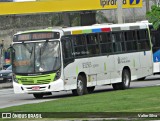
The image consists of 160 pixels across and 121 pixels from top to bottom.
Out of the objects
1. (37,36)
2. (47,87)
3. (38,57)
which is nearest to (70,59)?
(38,57)

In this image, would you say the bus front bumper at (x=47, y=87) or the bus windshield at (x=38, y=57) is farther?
the bus windshield at (x=38, y=57)

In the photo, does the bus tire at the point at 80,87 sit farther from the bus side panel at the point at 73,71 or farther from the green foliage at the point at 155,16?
the green foliage at the point at 155,16

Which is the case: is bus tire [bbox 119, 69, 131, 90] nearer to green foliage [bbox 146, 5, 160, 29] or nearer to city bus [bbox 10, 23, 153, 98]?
city bus [bbox 10, 23, 153, 98]

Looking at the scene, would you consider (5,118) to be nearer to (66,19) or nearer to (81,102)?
(81,102)

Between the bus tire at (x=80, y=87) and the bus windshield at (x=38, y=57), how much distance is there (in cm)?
142

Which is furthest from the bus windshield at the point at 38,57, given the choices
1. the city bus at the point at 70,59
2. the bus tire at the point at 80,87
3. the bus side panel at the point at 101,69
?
the bus side panel at the point at 101,69

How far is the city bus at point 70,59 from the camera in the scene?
28.8m

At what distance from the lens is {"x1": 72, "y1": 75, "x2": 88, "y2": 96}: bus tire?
2958 centimetres

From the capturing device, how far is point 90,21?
63.0 m

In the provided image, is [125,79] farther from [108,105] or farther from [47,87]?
[108,105]

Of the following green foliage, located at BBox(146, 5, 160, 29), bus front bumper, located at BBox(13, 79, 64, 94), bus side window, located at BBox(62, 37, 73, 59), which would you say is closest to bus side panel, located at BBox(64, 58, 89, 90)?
bus front bumper, located at BBox(13, 79, 64, 94)

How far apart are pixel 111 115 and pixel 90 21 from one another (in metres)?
45.5

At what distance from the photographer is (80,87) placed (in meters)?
29.7

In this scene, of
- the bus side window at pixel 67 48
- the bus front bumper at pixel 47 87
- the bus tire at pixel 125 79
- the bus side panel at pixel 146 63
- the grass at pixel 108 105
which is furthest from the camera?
the bus side panel at pixel 146 63
